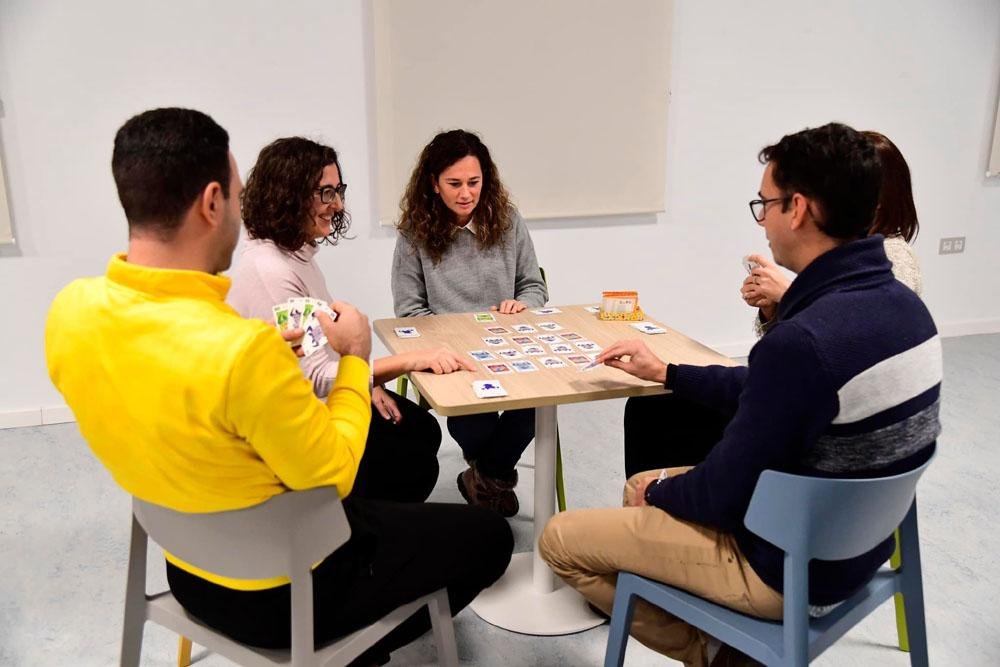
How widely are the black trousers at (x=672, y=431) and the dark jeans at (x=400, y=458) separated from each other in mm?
624

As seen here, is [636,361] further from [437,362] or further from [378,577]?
[378,577]

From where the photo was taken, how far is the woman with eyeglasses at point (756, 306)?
2.22m

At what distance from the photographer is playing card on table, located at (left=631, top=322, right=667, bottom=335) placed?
2.43m

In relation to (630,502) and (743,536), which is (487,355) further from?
(743,536)

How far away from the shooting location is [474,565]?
1716 mm

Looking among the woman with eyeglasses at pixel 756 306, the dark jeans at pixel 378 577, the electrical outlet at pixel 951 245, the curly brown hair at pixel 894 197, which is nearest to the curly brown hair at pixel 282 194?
the dark jeans at pixel 378 577

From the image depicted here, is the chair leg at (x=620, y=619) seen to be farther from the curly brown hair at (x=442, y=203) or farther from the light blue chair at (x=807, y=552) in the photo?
the curly brown hair at (x=442, y=203)

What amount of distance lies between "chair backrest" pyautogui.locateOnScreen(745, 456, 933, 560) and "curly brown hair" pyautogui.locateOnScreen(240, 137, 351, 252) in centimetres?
133

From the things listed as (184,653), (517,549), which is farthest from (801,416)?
(184,653)

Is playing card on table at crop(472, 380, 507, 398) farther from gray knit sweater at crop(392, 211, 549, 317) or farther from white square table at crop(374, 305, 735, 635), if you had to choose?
gray knit sweater at crop(392, 211, 549, 317)

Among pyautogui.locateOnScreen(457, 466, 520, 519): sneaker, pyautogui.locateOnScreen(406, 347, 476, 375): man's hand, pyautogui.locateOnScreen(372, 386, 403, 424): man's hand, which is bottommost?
pyautogui.locateOnScreen(457, 466, 520, 519): sneaker

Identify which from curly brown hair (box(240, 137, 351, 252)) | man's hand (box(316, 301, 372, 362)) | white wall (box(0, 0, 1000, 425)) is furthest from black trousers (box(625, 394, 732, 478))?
white wall (box(0, 0, 1000, 425))

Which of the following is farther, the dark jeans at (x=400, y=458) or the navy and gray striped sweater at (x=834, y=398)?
the dark jeans at (x=400, y=458)

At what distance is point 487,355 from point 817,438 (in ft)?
3.20
